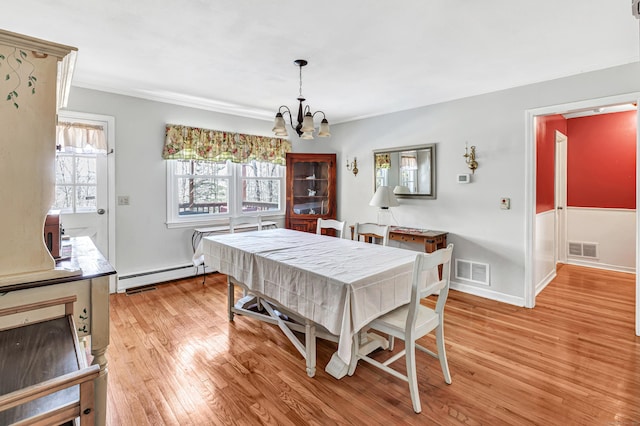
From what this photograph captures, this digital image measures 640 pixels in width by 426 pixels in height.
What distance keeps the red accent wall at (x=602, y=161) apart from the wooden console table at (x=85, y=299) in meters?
6.21

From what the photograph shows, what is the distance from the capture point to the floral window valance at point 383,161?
14.9 ft

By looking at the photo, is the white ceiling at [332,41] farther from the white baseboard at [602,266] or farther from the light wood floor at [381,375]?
the white baseboard at [602,266]

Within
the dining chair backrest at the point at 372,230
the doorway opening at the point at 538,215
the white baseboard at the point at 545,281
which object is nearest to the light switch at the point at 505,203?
the doorway opening at the point at 538,215

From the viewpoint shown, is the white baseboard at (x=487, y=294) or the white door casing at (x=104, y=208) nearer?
the white baseboard at (x=487, y=294)

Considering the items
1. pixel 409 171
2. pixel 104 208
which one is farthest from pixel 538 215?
pixel 104 208

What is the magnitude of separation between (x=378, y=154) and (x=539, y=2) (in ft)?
9.27

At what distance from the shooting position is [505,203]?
3.50 m

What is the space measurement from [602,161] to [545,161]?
178 centimetres

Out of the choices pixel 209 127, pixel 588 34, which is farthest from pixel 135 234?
pixel 588 34

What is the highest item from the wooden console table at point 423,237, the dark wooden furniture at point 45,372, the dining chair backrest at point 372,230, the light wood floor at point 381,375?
the dining chair backrest at point 372,230

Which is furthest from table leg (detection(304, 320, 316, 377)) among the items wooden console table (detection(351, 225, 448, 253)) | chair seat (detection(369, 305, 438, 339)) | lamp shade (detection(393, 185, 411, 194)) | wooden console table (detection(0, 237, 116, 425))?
lamp shade (detection(393, 185, 411, 194))

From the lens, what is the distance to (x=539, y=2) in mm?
1939

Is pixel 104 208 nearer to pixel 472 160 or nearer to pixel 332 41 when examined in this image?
pixel 332 41

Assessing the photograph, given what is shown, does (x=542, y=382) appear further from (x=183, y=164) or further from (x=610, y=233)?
(x=183, y=164)
